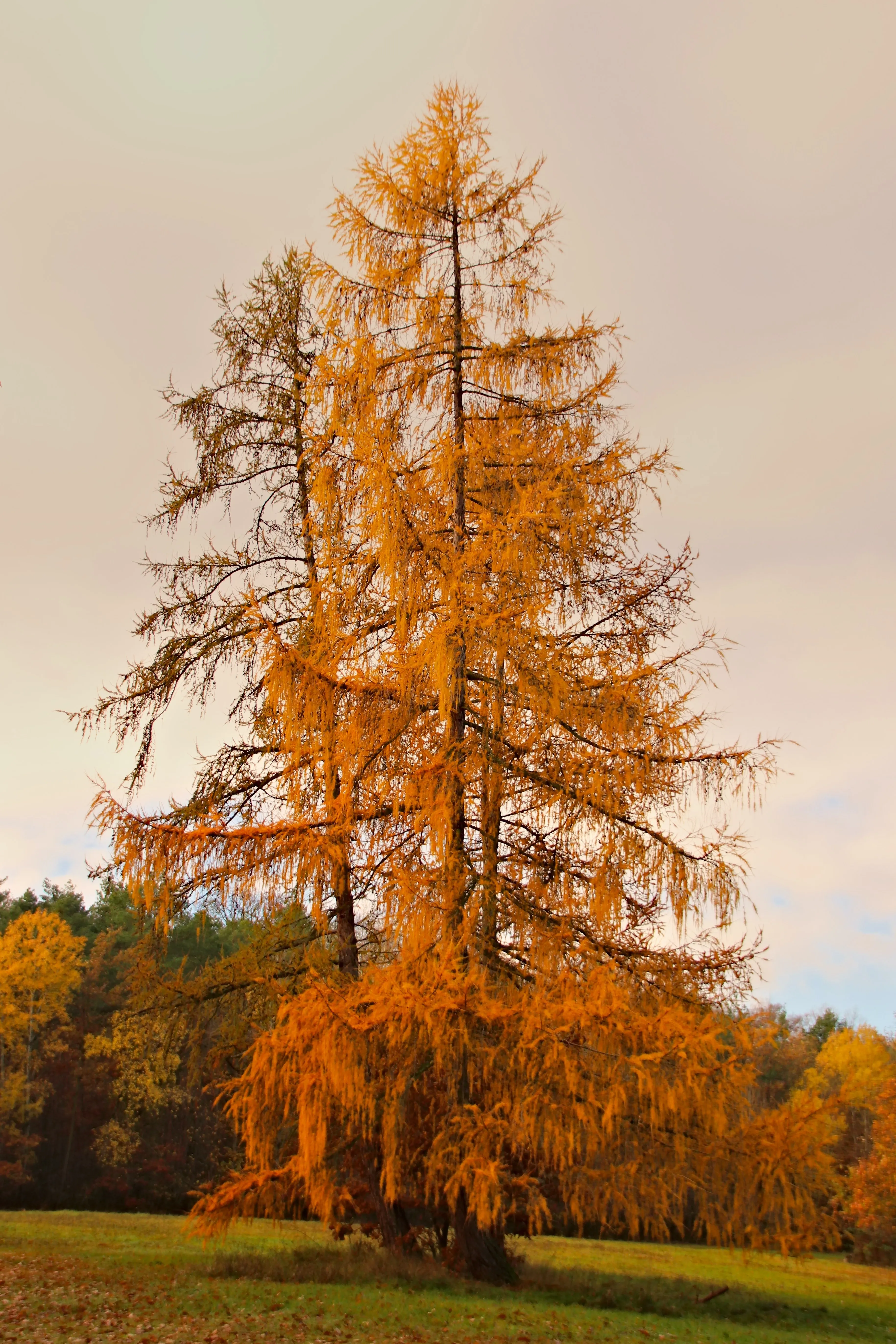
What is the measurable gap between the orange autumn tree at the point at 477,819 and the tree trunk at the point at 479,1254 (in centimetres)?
2

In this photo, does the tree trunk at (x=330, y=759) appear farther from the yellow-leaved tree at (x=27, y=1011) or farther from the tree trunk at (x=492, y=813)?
the yellow-leaved tree at (x=27, y=1011)

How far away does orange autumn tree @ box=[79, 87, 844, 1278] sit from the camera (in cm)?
725

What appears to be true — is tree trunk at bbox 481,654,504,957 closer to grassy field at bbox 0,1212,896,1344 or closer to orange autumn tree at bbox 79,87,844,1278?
orange autumn tree at bbox 79,87,844,1278

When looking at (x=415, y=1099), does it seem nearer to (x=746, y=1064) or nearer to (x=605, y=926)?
(x=605, y=926)

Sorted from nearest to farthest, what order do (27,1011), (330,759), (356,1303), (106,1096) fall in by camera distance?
Answer: (356,1303) < (330,759) < (27,1011) < (106,1096)

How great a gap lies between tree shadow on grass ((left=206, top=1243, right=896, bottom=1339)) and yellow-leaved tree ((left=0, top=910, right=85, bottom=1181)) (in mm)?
18816

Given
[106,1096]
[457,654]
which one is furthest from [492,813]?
[106,1096]

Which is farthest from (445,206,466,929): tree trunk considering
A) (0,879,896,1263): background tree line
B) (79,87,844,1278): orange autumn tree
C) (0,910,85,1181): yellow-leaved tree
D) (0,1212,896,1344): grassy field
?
(0,910,85,1181): yellow-leaved tree

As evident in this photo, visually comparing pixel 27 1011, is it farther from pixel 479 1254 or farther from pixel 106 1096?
pixel 479 1254

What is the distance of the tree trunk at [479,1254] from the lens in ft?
30.0

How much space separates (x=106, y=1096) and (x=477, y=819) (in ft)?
94.2

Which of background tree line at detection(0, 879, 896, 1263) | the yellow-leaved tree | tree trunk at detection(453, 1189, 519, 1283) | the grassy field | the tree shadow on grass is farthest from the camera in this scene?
the yellow-leaved tree

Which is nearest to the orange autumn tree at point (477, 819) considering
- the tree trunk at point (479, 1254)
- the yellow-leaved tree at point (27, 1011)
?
the tree trunk at point (479, 1254)

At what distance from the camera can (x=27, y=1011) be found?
96.6ft
